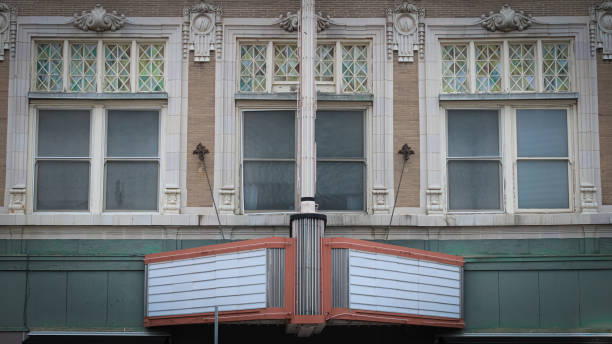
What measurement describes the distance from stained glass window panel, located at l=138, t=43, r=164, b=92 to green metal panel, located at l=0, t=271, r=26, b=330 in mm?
4271

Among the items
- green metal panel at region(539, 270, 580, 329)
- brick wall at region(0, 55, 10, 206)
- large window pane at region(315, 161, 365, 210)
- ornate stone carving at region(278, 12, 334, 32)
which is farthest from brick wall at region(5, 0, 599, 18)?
green metal panel at region(539, 270, 580, 329)

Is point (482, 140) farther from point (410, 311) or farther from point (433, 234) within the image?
point (410, 311)

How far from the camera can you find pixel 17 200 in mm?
17797

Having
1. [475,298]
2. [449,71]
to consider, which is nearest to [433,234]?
[475,298]

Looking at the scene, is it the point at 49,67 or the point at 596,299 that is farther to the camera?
A: the point at 49,67

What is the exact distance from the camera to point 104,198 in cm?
1805

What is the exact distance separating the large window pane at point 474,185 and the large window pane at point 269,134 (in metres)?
3.17

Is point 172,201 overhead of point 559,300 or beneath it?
overhead

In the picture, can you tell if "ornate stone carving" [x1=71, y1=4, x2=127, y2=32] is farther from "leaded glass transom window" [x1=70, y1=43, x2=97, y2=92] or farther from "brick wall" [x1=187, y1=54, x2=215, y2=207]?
"brick wall" [x1=187, y1=54, x2=215, y2=207]

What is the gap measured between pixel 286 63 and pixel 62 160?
4.74 metres

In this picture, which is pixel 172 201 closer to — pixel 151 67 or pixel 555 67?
pixel 151 67

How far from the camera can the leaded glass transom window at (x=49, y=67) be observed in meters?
18.3

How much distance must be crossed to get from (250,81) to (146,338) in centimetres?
529

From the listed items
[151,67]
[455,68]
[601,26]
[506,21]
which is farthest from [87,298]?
[601,26]
